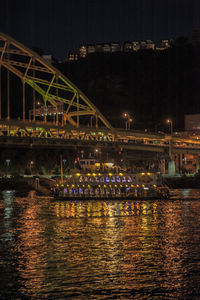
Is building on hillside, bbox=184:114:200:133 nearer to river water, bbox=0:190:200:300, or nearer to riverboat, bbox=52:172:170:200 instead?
riverboat, bbox=52:172:170:200

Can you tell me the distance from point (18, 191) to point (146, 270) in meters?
50.0

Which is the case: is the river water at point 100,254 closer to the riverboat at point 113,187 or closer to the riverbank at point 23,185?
the riverboat at point 113,187

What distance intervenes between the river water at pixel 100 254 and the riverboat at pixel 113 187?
43.1 ft

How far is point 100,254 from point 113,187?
107 feet

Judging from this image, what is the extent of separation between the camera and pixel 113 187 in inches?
2237

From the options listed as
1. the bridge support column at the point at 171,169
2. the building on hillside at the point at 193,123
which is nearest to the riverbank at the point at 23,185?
the bridge support column at the point at 171,169

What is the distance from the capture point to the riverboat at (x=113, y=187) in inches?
2178

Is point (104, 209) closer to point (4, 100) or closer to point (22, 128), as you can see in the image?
point (22, 128)

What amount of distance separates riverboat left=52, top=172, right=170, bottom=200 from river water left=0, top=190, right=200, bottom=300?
43.1ft

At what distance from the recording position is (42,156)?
377 feet

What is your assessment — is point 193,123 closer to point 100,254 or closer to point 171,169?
point 171,169

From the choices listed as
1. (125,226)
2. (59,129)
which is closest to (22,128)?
(59,129)

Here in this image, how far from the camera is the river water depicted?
61.0 ft

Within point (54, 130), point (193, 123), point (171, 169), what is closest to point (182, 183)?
point (171, 169)
